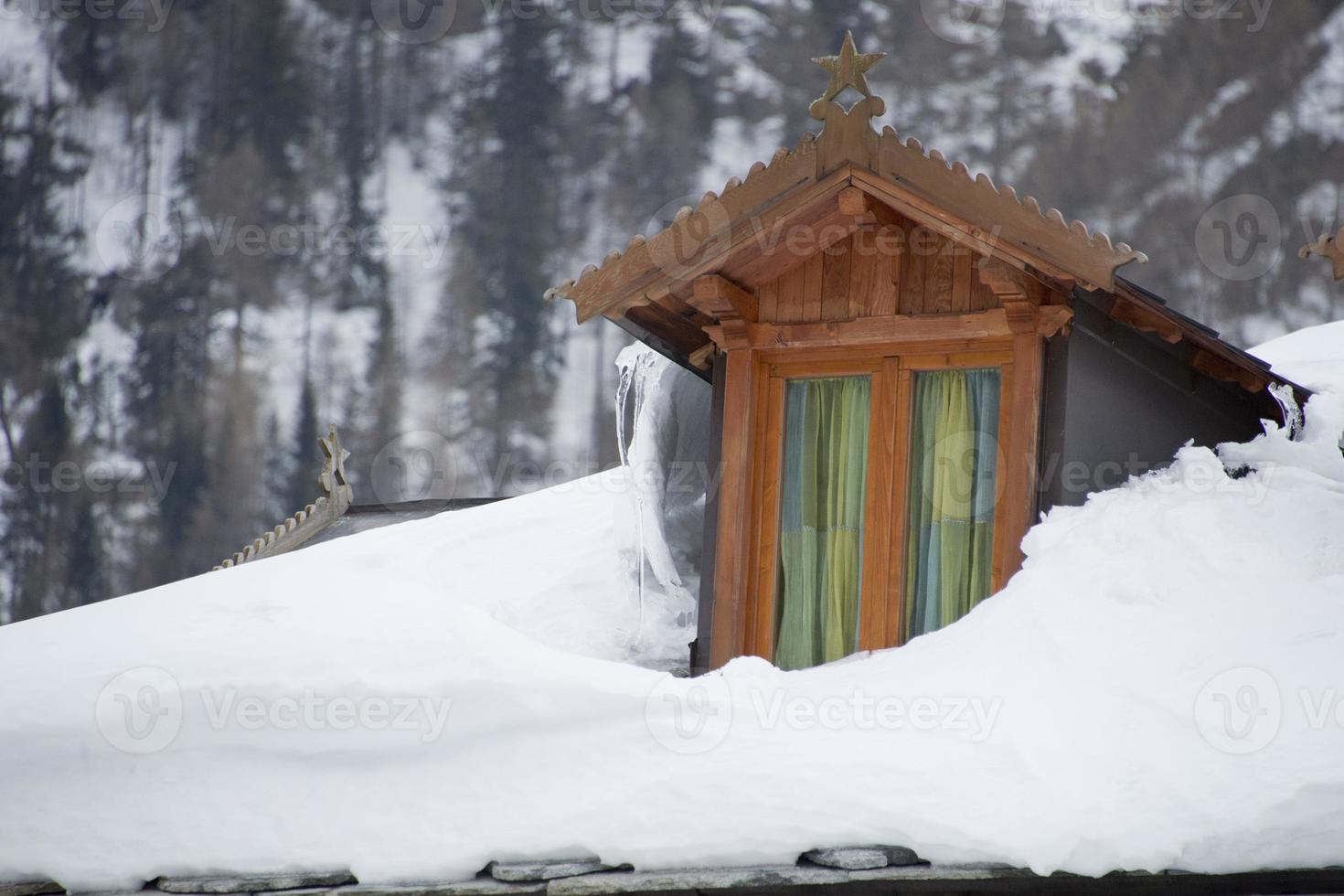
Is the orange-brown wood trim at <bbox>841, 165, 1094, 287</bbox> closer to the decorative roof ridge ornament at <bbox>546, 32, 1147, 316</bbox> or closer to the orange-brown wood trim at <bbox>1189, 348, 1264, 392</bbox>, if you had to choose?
the decorative roof ridge ornament at <bbox>546, 32, 1147, 316</bbox>

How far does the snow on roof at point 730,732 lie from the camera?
4.09 meters

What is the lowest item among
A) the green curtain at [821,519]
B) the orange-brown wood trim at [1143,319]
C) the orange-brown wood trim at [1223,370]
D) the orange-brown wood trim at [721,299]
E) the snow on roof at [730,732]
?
the snow on roof at [730,732]

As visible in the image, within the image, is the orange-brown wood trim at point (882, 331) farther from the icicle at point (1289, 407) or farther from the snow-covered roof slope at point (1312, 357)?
the snow-covered roof slope at point (1312, 357)

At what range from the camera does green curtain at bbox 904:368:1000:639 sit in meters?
5.96

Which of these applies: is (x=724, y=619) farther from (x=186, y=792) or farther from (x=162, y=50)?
(x=162, y=50)

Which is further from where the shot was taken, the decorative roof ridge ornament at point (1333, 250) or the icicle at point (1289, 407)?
the icicle at point (1289, 407)

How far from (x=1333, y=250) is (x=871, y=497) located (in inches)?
82.6

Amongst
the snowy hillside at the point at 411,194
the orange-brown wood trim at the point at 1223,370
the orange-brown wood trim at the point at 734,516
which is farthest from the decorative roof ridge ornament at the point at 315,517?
the snowy hillside at the point at 411,194

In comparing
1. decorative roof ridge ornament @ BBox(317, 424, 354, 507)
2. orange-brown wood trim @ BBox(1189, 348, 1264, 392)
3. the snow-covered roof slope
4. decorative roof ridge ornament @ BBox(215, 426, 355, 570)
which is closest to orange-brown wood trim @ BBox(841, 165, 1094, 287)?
Answer: orange-brown wood trim @ BBox(1189, 348, 1264, 392)

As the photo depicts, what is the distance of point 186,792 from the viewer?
14.6 ft

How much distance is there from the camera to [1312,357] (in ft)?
27.6

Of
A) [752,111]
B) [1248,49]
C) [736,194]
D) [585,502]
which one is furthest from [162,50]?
[736,194]

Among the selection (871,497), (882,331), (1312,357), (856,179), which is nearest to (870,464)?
(871,497)

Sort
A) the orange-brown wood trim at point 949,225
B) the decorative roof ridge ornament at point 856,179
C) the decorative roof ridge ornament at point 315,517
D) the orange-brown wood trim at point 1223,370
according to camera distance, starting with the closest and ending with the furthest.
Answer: the decorative roof ridge ornament at point 856,179
the orange-brown wood trim at point 949,225
the orange-brown wood trim at point 1223,370
the decorative roof ridge ornament at point 315,517
